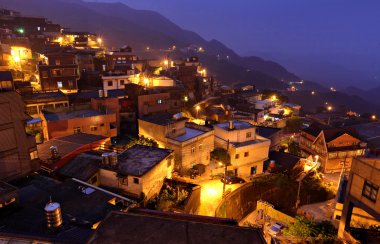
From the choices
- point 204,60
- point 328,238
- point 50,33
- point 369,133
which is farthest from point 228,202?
point 204,60

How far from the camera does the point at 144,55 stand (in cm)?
13312

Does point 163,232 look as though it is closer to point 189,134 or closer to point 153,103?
point 189,134

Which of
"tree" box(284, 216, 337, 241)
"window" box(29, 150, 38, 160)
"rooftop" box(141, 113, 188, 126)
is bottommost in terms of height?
"tree" box(284, 216, 337, 241)

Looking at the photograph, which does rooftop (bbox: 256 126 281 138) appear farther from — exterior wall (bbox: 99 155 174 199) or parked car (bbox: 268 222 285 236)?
exterior wall (bbox: 99 155 174 199)

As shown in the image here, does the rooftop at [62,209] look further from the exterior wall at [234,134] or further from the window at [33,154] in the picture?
the exterior wall at [234,134]

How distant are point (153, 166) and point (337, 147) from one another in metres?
32.6

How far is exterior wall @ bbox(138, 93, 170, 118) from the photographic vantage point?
1702 inches

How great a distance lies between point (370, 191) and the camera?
75.4ft

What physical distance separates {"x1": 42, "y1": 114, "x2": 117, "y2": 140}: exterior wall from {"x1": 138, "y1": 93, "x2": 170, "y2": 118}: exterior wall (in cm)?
668

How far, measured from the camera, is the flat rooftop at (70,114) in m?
33.9

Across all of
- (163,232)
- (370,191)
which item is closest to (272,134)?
(370,191)

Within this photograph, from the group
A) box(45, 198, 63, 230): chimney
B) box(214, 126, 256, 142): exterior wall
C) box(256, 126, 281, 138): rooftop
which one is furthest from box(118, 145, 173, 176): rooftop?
box(256, 126, 281, 138): rooftop

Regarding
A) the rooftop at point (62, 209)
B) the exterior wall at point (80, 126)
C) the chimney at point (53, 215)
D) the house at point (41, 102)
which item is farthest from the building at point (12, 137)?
the house at point (41, 102)

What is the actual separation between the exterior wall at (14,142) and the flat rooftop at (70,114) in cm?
974
